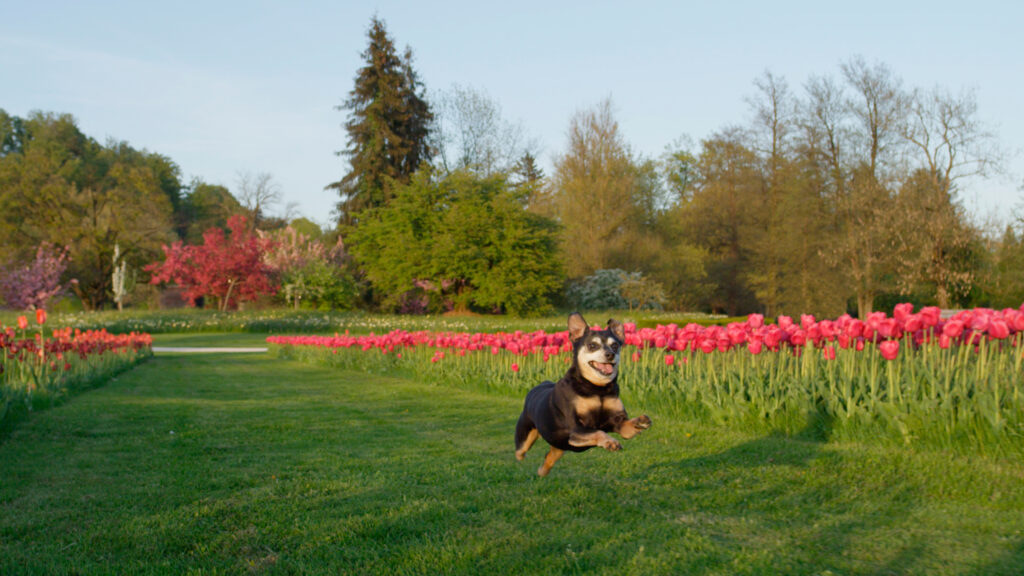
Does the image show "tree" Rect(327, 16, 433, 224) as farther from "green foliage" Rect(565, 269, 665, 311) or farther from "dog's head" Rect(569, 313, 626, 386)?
"dog's head" Rect(569, 313, 626, 386)

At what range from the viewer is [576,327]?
1.96 meters

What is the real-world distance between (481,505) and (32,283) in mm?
37630

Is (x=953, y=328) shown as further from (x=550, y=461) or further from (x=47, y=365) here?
(x=47, y=365)

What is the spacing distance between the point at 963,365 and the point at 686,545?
3182 mm

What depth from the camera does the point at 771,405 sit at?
5801 mm

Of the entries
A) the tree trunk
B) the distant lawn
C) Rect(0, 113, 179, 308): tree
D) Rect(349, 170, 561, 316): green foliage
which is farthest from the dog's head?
Rect(0, 113, 179, 308): tree

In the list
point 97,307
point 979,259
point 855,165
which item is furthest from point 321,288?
point 979,259

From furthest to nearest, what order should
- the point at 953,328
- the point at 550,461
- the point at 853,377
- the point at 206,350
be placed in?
the point at 206,350, the point at 853,377, the point at 953,328, the point at 550,461

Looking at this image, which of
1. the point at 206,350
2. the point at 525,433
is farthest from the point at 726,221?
the point at 525,433

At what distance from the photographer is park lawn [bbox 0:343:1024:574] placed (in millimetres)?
3100

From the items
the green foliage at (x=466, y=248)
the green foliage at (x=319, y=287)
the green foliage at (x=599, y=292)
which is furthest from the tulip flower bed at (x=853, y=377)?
the green foliage at (x=319, y=287)

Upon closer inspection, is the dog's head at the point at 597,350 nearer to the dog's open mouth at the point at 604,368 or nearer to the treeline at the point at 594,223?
the dog's open mouth at the point at 604,368

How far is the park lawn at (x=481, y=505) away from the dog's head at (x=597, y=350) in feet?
4.59

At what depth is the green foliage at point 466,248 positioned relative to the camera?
29.3m
